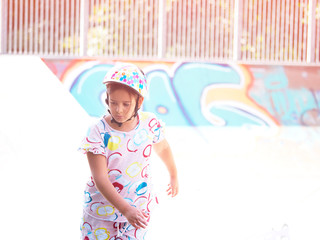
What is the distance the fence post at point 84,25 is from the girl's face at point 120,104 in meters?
3.16

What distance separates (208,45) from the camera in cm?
540

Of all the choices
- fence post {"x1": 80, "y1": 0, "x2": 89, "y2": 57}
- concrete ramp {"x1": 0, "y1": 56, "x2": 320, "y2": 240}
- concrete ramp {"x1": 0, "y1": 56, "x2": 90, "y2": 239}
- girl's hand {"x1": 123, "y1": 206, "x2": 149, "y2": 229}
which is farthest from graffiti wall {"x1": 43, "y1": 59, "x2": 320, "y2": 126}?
girl's hand {"x1": 123, "y1": 206, "x2": 149, "y2": 229}

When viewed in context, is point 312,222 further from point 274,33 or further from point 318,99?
point 274,33

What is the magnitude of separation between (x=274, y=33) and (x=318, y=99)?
955mm

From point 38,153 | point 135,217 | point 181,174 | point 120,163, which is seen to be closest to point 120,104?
point 120,163

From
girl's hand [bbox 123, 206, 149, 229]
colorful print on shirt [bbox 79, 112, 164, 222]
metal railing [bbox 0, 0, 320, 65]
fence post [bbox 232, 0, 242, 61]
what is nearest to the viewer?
girl's hand [bbox 123, 206, 149, 229]

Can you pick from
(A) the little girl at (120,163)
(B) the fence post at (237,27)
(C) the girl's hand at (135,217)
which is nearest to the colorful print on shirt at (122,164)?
(A) the little girl at (120,163)

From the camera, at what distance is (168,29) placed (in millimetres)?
5348

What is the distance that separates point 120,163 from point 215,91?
114 inches

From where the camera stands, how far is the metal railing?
17.1 feet

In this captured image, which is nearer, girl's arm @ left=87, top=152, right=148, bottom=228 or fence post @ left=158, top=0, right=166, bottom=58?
girl's arm @ left=87, top=152, right=148, bottom=228

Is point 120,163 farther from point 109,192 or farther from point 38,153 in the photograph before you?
point 38,153

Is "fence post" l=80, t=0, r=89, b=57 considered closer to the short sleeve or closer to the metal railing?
the metal railing

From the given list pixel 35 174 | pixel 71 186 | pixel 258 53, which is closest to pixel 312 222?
pixel 258 53
